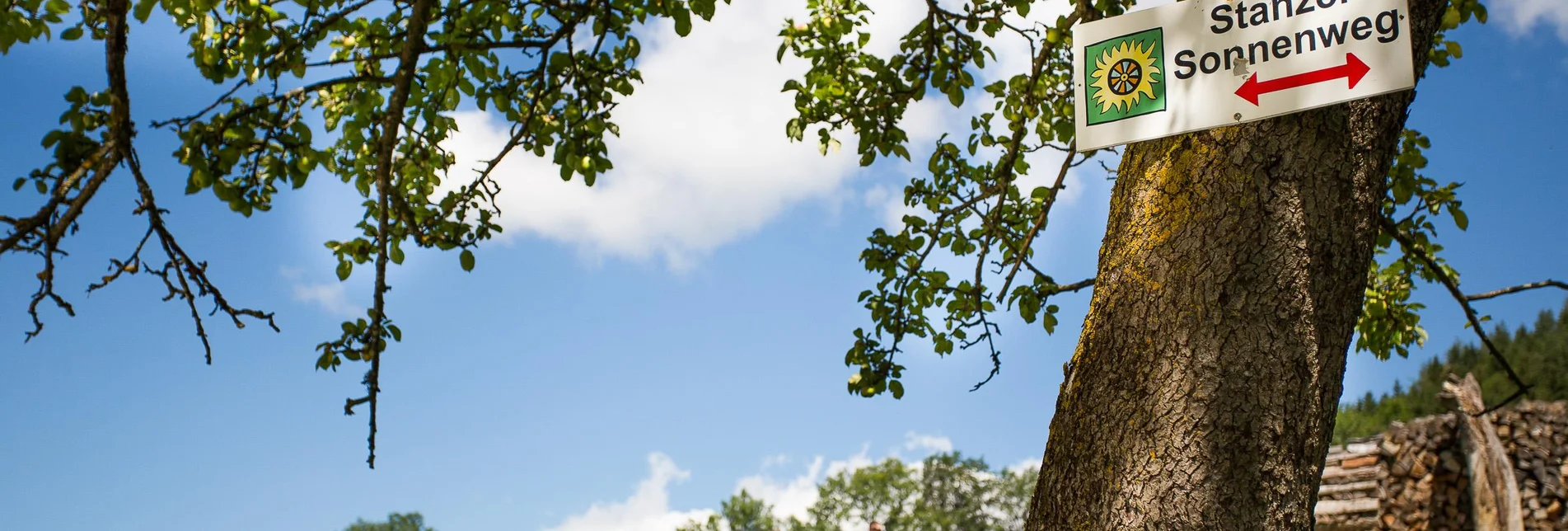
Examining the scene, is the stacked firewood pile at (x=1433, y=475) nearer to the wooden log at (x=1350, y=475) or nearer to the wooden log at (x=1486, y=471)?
the wooden log at (x=1350, y=475)

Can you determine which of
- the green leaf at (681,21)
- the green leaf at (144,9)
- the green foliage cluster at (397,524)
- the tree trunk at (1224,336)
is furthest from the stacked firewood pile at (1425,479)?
the green foliage cluster at (397,524)

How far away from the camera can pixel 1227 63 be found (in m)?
2.30

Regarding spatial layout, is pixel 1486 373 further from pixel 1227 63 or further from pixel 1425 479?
pixel 1227 63

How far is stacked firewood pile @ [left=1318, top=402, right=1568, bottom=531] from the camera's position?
A: 32.9 feet

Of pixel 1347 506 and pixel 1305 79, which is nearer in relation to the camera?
pixel 1305 79

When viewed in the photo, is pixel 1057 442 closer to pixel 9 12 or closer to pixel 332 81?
pixel 332 81

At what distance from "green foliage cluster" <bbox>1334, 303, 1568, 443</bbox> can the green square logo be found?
3186 cm

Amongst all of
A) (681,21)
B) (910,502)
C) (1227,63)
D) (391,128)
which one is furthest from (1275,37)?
(910,502)

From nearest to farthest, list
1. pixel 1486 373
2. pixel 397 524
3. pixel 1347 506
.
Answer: pixel 1347 506, pixel 1486 373, pixel 397 524

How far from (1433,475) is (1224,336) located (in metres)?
9.92

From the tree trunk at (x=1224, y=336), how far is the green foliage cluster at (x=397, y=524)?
223 ft

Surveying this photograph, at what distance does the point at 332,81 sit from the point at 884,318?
312cm

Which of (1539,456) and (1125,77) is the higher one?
(1539,456)

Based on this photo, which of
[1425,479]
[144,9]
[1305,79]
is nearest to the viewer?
[1305,79]
